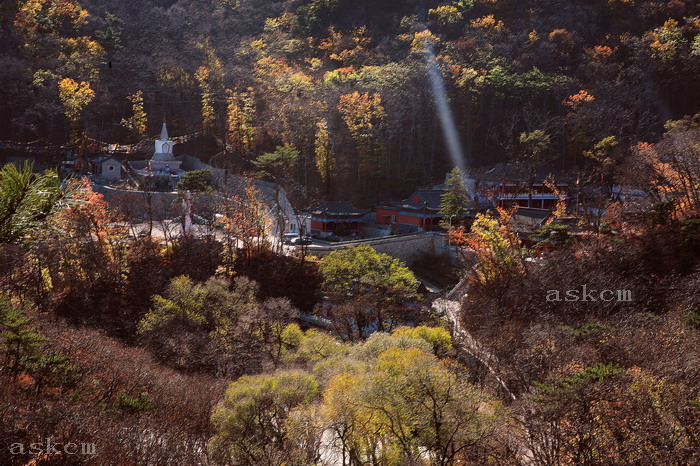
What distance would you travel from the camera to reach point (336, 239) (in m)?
26.5

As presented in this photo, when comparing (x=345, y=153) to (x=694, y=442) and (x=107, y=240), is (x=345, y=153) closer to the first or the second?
(x=107, y=240)

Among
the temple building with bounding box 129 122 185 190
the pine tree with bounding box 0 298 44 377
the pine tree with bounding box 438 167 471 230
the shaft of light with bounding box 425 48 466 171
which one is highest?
the shaft of light with bounding box 425 48 466 171

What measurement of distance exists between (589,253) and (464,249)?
7.42 m

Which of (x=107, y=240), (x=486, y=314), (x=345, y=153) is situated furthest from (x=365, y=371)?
(x=345, y=153)

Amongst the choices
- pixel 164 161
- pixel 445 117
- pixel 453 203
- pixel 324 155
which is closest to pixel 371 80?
pixel 445 117

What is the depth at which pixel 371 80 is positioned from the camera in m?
35.1

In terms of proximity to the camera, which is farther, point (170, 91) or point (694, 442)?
point (170, 91)

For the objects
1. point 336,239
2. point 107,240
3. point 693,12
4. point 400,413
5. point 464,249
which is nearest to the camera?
point 400,413

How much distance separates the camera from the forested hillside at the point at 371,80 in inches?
1265

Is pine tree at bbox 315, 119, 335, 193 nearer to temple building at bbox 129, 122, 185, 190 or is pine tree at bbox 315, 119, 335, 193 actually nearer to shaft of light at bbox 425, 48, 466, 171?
shaft of light at bbox 425, 48, 466, 171

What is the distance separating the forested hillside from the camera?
32.1 metres

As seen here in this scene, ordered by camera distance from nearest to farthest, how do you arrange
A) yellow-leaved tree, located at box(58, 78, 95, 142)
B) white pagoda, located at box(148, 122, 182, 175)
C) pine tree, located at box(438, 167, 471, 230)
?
pine tree, located at box(438, 167, 471, 230) → white pagoda, located at box(148, 122, 182, 175) → yellow-leaved tree, located at box(58, 78, 95, 142)

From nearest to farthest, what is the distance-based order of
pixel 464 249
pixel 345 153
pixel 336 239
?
pixel 464 249, pixel 336 239, pixel 345 153

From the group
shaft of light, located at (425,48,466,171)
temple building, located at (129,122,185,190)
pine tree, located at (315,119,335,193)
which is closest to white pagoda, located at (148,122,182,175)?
temple building, located at (129,122,185,190)
